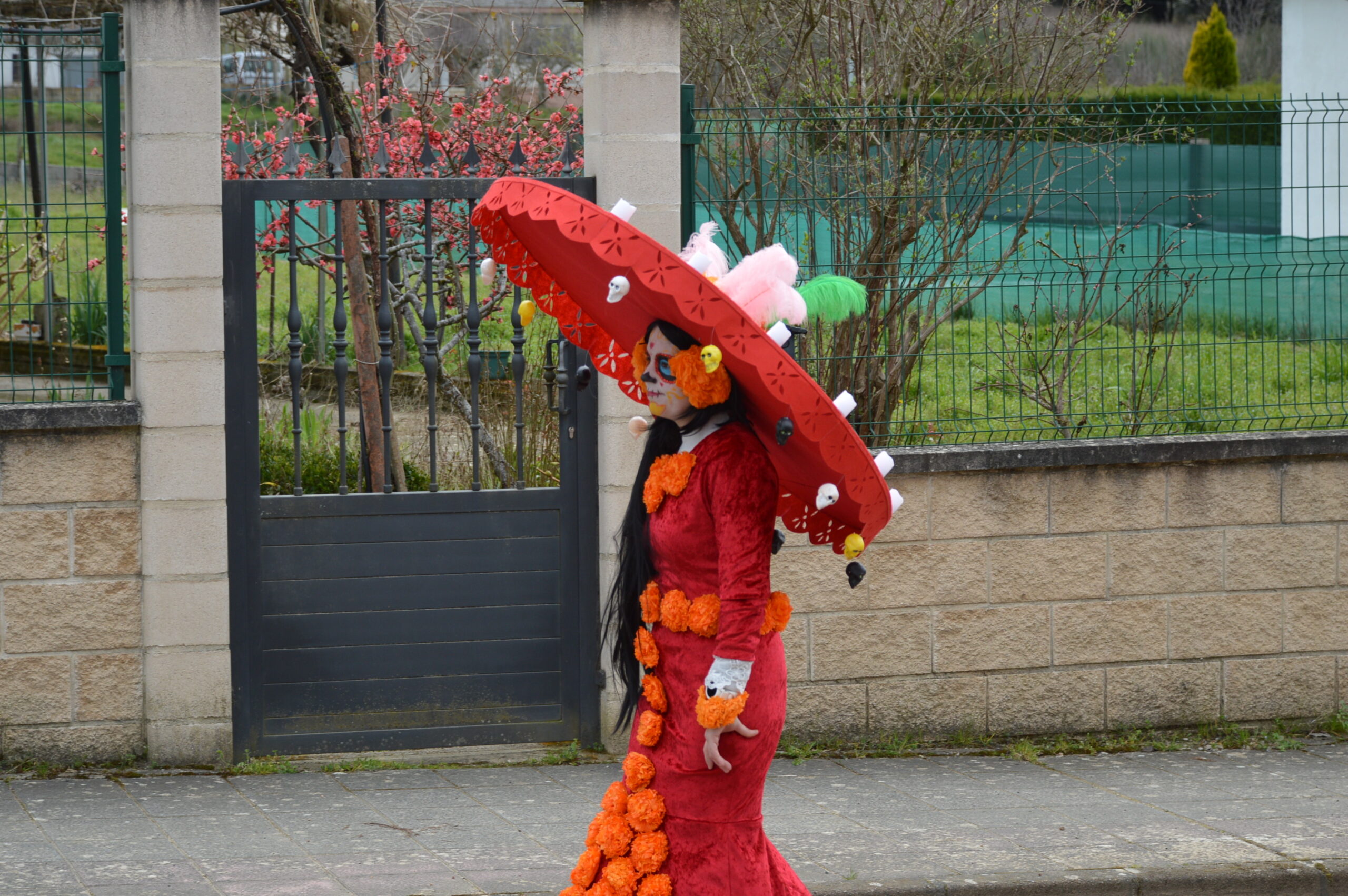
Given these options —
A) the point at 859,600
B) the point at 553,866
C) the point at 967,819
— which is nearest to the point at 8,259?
the point at 553,866

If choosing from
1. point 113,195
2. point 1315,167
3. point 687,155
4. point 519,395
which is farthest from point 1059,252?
point 113,195

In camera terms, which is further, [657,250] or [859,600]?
[859,600]

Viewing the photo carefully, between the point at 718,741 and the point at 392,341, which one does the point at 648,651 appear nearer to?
the point at 718,741

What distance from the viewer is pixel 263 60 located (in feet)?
41.3

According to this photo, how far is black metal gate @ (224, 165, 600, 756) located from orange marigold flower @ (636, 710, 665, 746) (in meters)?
2.62

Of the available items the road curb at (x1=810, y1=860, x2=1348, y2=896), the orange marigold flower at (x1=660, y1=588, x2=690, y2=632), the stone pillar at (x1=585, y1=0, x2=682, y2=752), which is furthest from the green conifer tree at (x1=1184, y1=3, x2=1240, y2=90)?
the orange marigold flower at (x1=660, y1=588, x2=690, y2=632)

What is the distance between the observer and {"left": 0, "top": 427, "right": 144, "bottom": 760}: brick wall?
627cm

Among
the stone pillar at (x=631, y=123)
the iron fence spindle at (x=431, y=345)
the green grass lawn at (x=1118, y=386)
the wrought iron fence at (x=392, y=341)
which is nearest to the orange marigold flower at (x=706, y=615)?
the wrought iron fence at (x=392, y=341)

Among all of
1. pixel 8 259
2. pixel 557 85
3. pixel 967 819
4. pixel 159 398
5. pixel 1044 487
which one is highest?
pixel 557 85

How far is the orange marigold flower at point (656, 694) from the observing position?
164 inches

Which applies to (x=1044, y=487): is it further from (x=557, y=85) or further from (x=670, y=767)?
(x=557, y=85)

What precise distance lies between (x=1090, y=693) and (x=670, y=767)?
3681mm

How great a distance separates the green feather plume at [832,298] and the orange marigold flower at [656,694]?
1063 millimetres

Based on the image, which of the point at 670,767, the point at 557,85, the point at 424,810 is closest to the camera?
the point at 670,767
